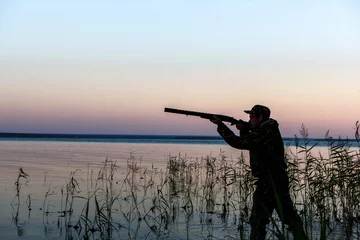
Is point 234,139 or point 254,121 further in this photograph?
point 254,121

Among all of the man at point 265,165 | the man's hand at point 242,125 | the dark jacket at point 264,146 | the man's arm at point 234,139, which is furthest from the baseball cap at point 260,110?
the man's arm at point 234,139

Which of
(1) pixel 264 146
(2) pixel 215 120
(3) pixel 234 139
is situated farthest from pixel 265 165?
(2) pixel 215 120

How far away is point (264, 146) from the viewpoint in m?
6.40

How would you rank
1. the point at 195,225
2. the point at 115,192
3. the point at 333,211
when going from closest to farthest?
the point at 195,225
the point at 333,211
the point at 115,192

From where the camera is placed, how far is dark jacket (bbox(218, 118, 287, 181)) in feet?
20.7

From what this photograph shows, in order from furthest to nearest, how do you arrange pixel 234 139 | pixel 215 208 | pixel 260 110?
pixel 215 208 < pixel 260 110 < pixel 234 139

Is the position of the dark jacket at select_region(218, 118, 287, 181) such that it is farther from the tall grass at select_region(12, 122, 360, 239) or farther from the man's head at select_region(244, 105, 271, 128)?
the tall grass at select_region(12, 122, 360, 239)

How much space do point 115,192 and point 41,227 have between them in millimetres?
4488

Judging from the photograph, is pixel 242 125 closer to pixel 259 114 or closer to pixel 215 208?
pixel 259 114

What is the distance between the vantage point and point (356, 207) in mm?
9859

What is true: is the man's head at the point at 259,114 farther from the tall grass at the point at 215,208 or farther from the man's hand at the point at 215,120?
the tall grass at the point at 215,208

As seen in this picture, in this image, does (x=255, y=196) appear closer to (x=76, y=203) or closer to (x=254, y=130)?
(x=254, y=130)

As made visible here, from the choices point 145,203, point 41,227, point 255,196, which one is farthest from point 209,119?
point 145,203

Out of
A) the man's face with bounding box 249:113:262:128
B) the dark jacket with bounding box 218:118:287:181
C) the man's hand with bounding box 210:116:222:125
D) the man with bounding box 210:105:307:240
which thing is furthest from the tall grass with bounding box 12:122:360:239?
the man's hand with bounding box 210:116:222:125
